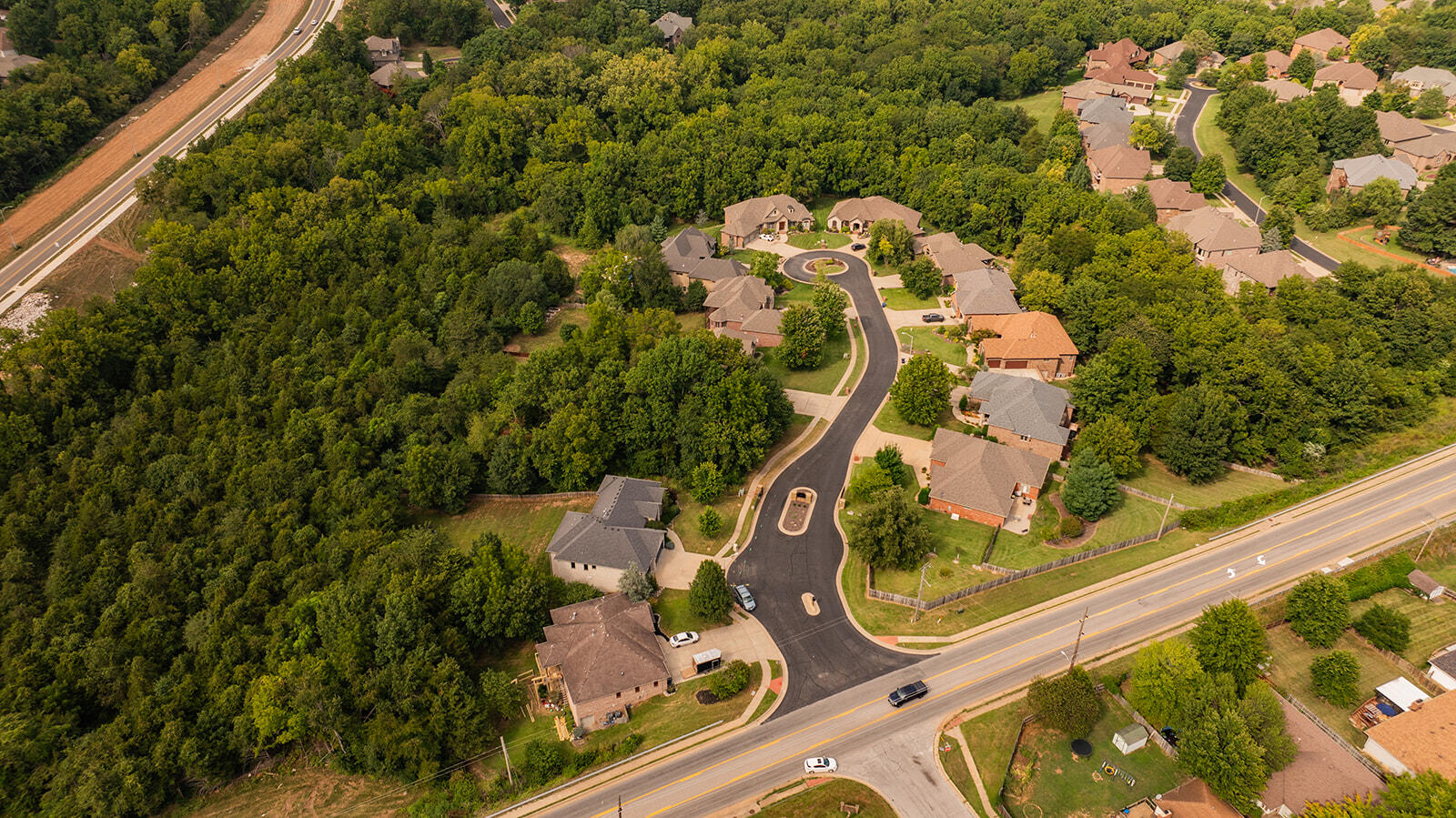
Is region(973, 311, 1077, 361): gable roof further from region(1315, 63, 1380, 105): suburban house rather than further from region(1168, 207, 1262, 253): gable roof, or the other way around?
region(1315, 63, 1380, 105): suburban house

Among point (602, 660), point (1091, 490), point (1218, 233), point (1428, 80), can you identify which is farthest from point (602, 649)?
point (1428, 80)

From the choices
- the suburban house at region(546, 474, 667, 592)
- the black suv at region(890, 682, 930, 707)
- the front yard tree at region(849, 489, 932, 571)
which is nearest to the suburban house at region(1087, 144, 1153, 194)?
the front yard tree at region(849, 489, 932, 571)

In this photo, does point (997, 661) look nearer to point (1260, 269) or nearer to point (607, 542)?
point (607, 542)

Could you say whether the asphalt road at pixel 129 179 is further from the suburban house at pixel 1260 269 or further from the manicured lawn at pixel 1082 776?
the suburban house at pixel 1260 269

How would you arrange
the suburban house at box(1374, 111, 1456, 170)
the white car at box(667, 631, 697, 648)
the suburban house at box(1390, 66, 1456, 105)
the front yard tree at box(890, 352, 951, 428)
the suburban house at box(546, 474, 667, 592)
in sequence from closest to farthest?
the white car at box(667, 631, 697, 648), the suburban house at box(546, 474, 667, 592), the front yard tree at box(890, 352, 951, 428), the suburban house at box(1374, 111, 1456, 170), the suburban house at box(1390, 66, 1456, 105)

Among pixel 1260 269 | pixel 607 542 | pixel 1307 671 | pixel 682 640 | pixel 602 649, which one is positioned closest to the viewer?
pixel 1307 671

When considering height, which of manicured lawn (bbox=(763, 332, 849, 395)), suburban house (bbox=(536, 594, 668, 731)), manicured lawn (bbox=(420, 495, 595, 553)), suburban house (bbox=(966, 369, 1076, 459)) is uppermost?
suburban house (bbox=(536, 594, 668, 731))
